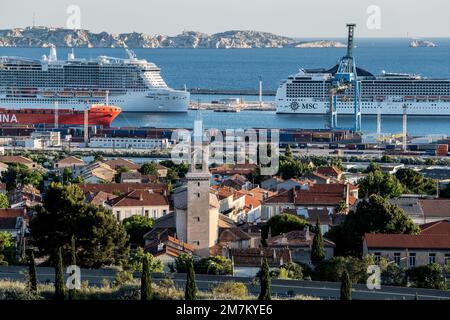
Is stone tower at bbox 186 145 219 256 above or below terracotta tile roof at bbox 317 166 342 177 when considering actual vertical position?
above

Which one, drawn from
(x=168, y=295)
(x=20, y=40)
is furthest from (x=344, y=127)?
(x=20, y=40)

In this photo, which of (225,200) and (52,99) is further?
(52,99)

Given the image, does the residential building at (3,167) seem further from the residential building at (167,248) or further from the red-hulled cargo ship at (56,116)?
the red-hulled cargo ship at (56,116)

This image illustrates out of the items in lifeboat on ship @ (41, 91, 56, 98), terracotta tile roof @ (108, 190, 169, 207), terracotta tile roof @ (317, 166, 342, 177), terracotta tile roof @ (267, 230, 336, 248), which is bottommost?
lifeboat on ship @ (41, 91, 56, 98)

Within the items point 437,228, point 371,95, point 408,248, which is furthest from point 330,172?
point 371,95

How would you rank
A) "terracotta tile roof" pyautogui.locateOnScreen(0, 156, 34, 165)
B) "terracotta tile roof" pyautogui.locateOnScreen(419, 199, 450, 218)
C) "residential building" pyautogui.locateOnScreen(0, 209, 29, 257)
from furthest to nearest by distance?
"terracotta tile roof" pyautogui.locateOnScreen(0, 156, 34, 165) < "terracotta tile roof" pyautogui.locateOnScreen(419, 199, 450, 218) < "residential building" pyautogui.locateOnScreen(0, 209, 29, 257)

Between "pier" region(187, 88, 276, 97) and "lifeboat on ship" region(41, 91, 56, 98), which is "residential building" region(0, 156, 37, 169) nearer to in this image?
"lifeboat on ship" region(41, 91, 56, 98)

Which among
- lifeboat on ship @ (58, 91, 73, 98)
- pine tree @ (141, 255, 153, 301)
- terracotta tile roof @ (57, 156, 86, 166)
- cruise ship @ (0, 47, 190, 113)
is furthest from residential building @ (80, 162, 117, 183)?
lifeboat on ship @ (58, 91, 73, 98)
